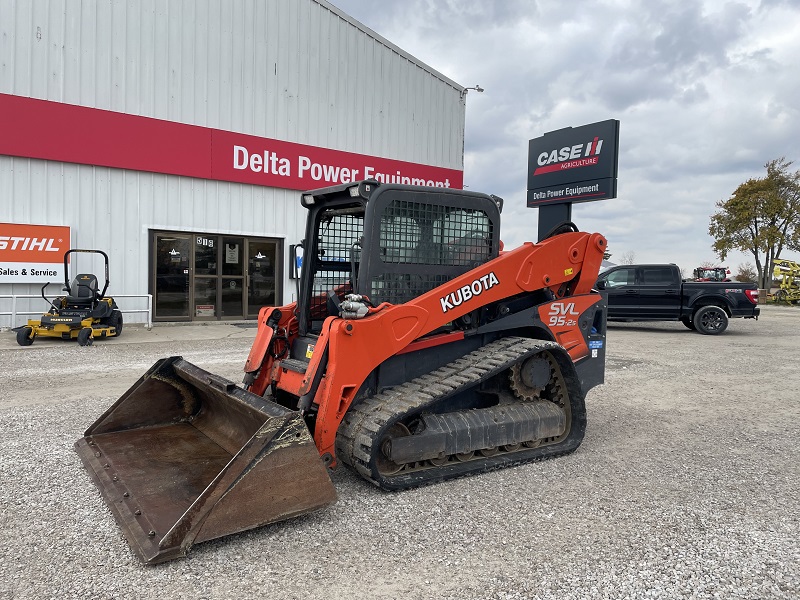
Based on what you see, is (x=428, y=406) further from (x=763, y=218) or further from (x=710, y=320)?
(x=763, y=218)

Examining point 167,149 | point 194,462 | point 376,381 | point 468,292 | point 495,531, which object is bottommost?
point 495,531

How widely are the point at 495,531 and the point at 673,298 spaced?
14.3 metres

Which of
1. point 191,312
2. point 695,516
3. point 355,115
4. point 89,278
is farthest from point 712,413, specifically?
point 355,115

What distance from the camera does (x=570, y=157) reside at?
1819cm

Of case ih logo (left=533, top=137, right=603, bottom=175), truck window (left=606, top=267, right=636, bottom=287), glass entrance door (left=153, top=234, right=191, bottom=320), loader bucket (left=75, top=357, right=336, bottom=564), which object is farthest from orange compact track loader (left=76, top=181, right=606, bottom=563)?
case ih logo (left=533, top=137, right=603, bottom=175)

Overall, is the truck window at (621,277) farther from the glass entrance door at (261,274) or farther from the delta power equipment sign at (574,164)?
the glass entrance door at (261,274)

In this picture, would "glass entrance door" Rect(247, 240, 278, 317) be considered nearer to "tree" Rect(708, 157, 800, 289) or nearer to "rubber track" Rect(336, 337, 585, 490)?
"rubber track" Rect(336, 337, 585, 490)

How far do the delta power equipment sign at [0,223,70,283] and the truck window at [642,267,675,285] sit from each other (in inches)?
561

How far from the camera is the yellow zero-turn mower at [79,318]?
1120 cm

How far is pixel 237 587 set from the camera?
292 cm

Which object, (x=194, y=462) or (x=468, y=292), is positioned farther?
(x=468, y=292)

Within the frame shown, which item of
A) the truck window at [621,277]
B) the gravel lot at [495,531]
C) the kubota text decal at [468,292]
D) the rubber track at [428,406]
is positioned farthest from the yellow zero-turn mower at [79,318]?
the truck window at [621,277]

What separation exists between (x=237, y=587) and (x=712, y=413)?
5.88 meters

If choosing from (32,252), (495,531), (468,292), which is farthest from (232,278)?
(495,531)
